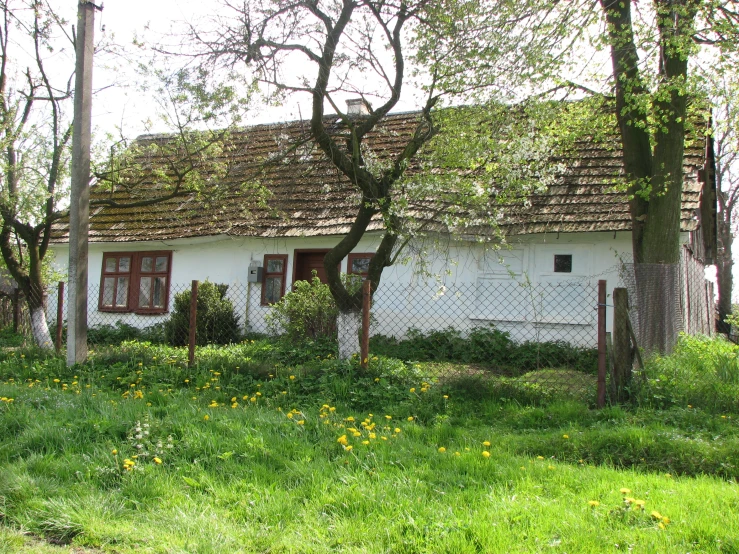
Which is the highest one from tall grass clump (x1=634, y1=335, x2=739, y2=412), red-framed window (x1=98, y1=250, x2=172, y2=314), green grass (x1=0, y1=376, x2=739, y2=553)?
red-framed window (x1=98, y1=250, x2=172, y2=314)

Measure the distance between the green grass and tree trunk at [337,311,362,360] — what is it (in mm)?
2334

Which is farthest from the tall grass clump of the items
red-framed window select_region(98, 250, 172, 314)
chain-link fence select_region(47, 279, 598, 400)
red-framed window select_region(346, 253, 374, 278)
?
red-framed window select_region(98, 250, 172, 314)

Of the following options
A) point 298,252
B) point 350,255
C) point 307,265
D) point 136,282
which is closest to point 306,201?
point 298,252

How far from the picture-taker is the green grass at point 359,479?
10.9 ft

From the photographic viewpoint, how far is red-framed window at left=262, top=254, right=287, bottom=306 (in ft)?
46.2

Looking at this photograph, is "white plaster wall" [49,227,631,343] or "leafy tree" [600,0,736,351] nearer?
"leafy tree" [600,0,736,351]

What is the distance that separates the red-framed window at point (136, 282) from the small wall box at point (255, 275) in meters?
2.56

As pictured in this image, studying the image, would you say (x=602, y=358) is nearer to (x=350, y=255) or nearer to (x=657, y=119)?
(x=657, y=119)

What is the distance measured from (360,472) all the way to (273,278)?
1028cm

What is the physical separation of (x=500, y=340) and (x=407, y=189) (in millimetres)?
4281

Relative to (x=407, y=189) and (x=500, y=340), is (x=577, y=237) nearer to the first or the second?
(x=500, y=340)

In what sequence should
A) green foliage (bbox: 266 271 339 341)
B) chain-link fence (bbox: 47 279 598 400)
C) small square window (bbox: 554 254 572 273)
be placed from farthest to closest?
small square window (bbox: 554 254 572 273) < green foliage (bbox: 266 271 339 341) < chain-link fence (bbox: 47 279 598 400)

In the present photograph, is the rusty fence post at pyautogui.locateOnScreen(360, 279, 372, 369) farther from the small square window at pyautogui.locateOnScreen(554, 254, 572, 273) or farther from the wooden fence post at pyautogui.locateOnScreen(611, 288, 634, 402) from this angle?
the small square window at pyautogui.locateOnScreen(554, 254, 572, 273)

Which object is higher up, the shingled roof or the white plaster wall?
the shingled roof
